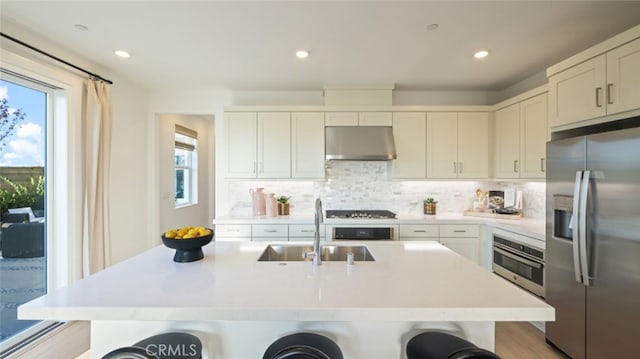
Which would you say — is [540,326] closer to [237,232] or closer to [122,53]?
[237,232]

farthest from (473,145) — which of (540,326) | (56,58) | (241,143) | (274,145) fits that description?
(56,58)

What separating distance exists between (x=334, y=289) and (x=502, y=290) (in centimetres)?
76

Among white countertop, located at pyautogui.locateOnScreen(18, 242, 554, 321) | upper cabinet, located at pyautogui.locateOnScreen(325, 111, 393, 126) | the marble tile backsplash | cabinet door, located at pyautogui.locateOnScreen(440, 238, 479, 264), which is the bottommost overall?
cabinet door, located at pyautogui.locateOnScreen(440, 238, 479, 264)

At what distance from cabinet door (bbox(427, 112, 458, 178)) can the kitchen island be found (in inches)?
82.2

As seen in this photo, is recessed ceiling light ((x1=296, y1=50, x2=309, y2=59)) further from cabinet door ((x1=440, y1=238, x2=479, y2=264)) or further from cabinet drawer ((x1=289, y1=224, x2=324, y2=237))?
cabinet door ((x1=440, y1=238, x2=479, y2=264))

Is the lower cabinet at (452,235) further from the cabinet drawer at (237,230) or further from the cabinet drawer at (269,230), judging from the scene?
the cabinet drawer at (237,230)

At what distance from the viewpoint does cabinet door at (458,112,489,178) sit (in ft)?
11.8

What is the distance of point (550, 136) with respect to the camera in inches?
95.1

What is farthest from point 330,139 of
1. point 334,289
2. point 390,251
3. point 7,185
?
point 7,185

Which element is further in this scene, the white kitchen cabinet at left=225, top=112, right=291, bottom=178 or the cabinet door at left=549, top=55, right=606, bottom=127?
the white kitchen cabinet at left=225, top=112, right=291, bottom=178

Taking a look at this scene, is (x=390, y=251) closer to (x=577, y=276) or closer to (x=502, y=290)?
(x=502, y=290)

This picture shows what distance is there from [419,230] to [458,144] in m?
1.24

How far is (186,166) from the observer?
5160 millimetres

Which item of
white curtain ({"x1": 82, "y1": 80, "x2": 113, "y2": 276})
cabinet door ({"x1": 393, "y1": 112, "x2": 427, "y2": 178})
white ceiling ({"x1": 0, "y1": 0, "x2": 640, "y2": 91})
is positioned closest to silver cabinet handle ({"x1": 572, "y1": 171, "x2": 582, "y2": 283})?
white ceiling ({"x1": 0, "y1": 0, "x2": 640, "y2": 91})
